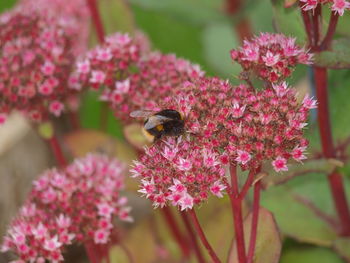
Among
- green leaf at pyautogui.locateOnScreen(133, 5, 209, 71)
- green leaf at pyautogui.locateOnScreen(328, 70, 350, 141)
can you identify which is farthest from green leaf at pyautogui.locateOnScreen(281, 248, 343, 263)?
green leaf at pyautogui.locateOnScreen(133, 5, 209, 71)

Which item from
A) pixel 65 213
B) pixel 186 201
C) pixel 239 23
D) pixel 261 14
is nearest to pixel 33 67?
pixel 65 213

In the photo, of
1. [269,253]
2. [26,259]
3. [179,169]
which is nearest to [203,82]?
[179,169]

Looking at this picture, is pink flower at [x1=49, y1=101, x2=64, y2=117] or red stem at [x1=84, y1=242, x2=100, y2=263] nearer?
red stem at [x1=84, y1=242, x2=100, y2=263]

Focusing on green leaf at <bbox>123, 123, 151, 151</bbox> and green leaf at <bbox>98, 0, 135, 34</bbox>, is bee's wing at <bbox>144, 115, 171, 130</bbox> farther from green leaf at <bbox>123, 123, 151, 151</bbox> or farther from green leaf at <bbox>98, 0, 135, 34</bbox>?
green leaf at <bbox>98, 0, 135, 34</bbox>

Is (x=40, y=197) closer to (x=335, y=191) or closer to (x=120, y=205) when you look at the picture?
(x=120, y=205)

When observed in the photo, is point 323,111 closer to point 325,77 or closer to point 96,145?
point 325,77

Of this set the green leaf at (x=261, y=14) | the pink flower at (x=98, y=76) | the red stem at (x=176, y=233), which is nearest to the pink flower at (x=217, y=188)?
the pink flower at (x=98, y=76)
